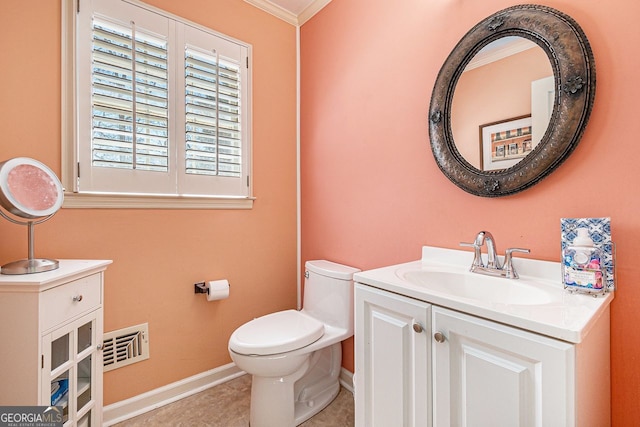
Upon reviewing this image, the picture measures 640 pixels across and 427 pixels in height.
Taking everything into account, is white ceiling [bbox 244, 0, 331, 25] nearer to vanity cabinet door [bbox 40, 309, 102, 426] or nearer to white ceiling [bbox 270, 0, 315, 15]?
white ceiling [bbox 270, 0, 315, 15]

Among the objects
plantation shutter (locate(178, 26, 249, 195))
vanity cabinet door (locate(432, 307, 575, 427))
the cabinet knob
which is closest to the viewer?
vanity cabinet door (locate(432, 307, 575, 427))

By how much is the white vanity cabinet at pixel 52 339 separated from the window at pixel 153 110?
0.51 metres

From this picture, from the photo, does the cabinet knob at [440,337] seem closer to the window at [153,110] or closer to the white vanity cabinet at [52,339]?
the white vanity cabinet at [52,339]

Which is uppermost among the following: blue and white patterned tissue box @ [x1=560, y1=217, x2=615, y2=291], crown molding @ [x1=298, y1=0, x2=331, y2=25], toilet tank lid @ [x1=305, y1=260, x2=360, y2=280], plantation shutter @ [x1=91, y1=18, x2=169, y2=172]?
crown molding @ [x1=298, y1=0, x2=331, y2=25]

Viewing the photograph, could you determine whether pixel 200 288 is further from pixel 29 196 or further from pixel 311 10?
pixel 311 10

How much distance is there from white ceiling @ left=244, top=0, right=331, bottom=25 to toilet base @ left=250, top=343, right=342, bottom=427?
2290mm

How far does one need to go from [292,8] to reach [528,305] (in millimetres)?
2325

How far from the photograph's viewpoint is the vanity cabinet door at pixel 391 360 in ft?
2.97

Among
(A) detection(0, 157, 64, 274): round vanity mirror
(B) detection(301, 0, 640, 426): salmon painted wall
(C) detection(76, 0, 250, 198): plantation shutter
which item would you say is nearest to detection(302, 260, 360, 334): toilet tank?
(B) detection(301, 0, 640, 426): salmon painted wall

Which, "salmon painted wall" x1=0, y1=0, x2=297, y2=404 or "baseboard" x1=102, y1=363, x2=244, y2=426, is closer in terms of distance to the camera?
"salmon painted wall" x1=0, y1=0, x2=297, y2=404

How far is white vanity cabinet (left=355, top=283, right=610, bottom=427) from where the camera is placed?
26.0 inches

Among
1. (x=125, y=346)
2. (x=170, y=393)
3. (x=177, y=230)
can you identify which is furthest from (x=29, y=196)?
(x=170, y=393)

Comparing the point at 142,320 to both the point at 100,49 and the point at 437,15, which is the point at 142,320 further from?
the point at 437,15

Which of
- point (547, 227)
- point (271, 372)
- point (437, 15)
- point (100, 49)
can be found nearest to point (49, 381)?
point (271, 372)
